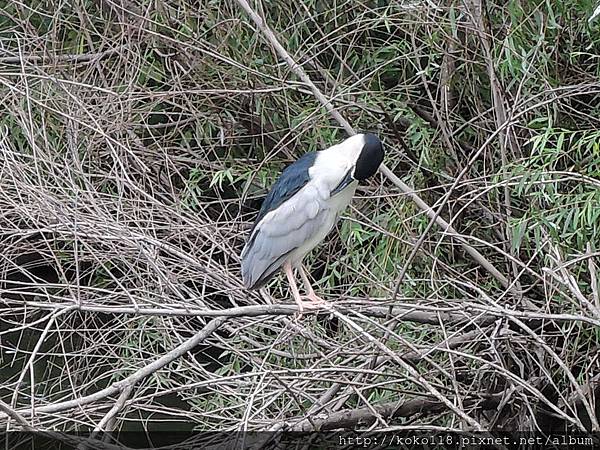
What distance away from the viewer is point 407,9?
2.71 m

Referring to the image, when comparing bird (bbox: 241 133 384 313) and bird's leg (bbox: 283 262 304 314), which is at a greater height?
bird (bbox: 241 133 384 313)

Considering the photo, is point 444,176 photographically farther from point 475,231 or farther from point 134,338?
point 134,338

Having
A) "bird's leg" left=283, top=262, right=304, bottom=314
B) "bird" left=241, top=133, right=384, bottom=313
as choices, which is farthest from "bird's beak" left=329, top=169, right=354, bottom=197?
"bird's leg" left=283, top=262, right=304, bottom=314

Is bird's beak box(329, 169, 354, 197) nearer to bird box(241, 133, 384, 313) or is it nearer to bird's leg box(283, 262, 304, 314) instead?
bird box(241, 133, 384, 313)

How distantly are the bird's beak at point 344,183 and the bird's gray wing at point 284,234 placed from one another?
4cm

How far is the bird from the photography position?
2338mm

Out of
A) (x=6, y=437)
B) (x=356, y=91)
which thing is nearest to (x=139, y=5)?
(x=356, y=91)

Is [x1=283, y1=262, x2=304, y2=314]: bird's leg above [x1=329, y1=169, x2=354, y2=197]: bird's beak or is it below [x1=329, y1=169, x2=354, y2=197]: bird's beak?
below

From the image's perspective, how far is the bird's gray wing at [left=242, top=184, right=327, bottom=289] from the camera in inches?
92.4

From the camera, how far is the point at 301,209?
236 cm

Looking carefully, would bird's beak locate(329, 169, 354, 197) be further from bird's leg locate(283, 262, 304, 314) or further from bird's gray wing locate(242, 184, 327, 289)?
bird's leg locate(283, 262, 304, 314)

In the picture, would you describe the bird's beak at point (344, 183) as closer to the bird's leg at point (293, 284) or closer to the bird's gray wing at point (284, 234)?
the bird's gray wing at point (284, 234)

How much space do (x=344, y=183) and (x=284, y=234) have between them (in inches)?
7.6

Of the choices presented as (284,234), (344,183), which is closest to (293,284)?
(284,234)
